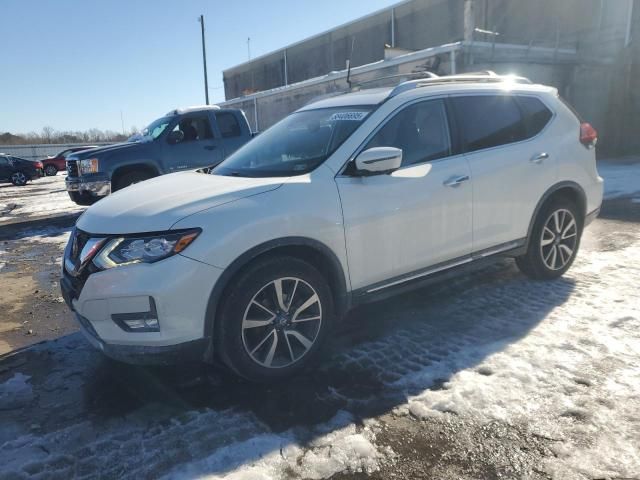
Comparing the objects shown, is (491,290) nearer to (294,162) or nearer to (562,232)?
(562,232)

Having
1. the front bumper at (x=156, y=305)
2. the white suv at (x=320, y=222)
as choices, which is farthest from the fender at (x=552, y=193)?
the front bumper at (x=156, y=305)

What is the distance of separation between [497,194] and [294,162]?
173 cm

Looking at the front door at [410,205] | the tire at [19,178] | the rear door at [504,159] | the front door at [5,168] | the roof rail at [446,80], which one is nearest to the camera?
the front door at [410,205]

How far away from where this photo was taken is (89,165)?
9.10 m

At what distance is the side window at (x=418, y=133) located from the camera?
3625mm

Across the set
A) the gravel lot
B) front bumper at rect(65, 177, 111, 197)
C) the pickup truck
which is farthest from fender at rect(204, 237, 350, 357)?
front bumper at rect(65, 177, 111, 197)

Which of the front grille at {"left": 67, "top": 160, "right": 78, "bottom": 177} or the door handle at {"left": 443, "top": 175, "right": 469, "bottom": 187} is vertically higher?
the front grille at {"left": 67, "top": 160, "right": 78, "bottom": 177}

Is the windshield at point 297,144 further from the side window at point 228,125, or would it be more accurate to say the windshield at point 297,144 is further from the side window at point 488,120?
the side window at point 228,125

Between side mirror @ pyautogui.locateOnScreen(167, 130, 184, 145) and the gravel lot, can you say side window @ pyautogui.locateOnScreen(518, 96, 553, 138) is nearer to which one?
the gravel lot

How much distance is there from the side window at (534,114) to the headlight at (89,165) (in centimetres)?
752

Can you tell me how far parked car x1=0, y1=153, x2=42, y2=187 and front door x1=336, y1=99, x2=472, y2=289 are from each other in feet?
76.1

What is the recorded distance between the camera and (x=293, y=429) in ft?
8.75

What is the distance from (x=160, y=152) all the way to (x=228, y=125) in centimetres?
148

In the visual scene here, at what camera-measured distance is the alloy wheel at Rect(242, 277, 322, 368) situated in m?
3.04
